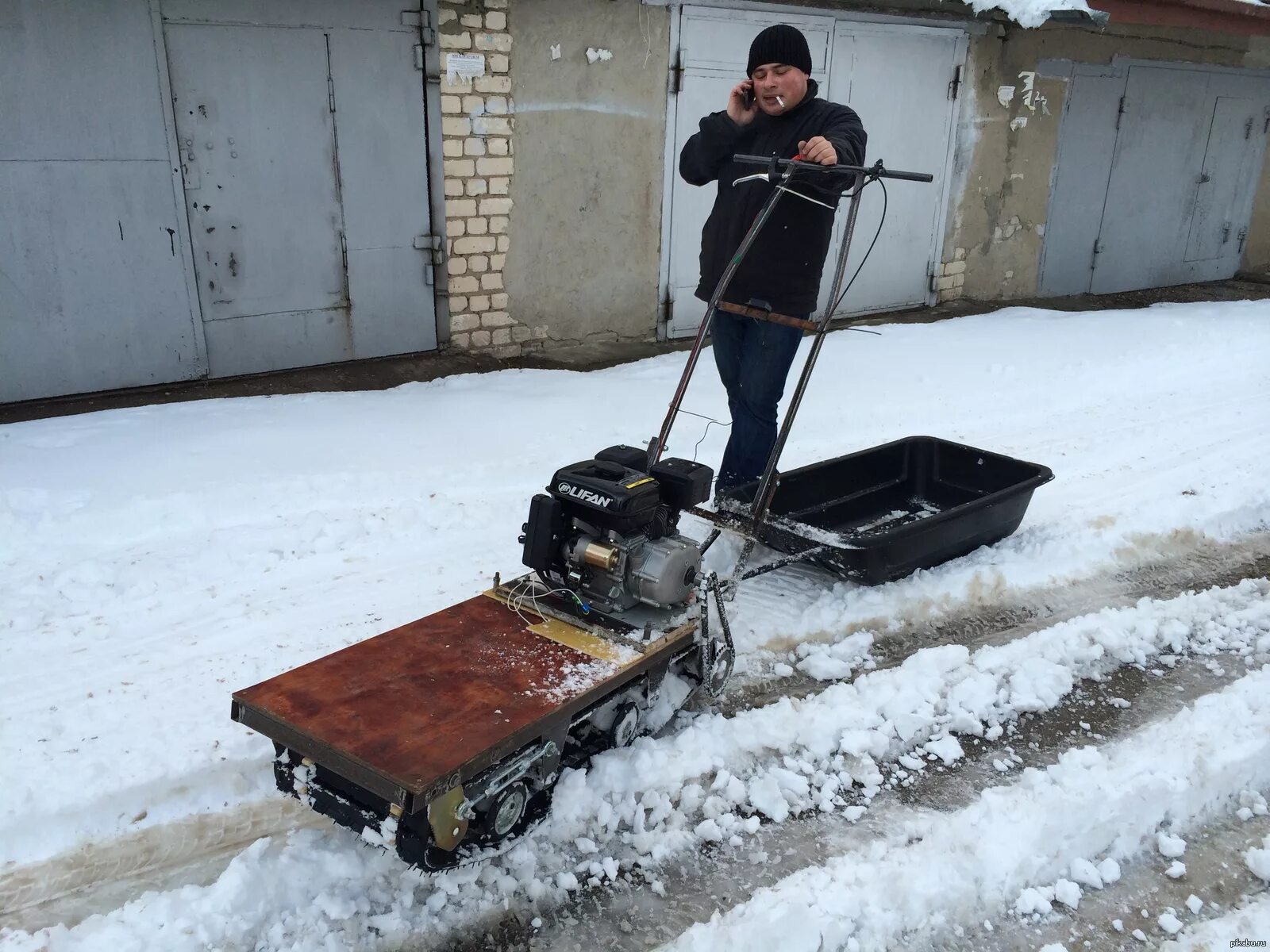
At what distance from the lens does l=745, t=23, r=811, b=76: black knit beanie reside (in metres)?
3.80

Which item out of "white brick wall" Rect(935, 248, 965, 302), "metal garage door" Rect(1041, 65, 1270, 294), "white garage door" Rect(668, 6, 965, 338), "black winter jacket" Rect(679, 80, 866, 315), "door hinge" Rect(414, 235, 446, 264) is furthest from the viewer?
"metal garage door" Rect(1041, 65, 1270, 294)

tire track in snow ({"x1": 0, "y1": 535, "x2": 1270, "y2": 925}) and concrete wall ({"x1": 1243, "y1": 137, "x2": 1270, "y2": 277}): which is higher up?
concrete wall ({"x1": 1243, "y1": 137, "x2": 1270, "y2": 277})

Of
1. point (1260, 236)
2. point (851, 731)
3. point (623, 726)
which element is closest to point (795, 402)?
point (851, 731)

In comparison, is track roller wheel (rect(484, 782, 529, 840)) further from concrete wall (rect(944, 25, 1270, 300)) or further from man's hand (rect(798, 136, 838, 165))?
concrete wall (rect(944, 25, 1270, 300))

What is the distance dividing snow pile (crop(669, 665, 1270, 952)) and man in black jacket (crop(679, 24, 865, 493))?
1656 mm

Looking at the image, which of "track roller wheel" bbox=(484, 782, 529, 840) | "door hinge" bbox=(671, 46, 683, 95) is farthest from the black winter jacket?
"door hinge" bbox=(671, 46, 683, 95)

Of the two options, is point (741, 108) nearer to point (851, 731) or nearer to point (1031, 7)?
point (851, 731)

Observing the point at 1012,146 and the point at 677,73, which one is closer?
the point at 677,73

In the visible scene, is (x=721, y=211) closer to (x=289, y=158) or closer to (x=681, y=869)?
(x=681, y=869)

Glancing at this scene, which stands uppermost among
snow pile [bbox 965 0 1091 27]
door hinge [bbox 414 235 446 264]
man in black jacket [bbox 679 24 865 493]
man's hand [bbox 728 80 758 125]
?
snow pile [bbox 965 0 1091 27]

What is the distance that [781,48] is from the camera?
3.81 m

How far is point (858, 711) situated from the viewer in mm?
3287

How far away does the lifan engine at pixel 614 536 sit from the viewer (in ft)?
9.91

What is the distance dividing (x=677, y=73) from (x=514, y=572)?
15.2 feet
